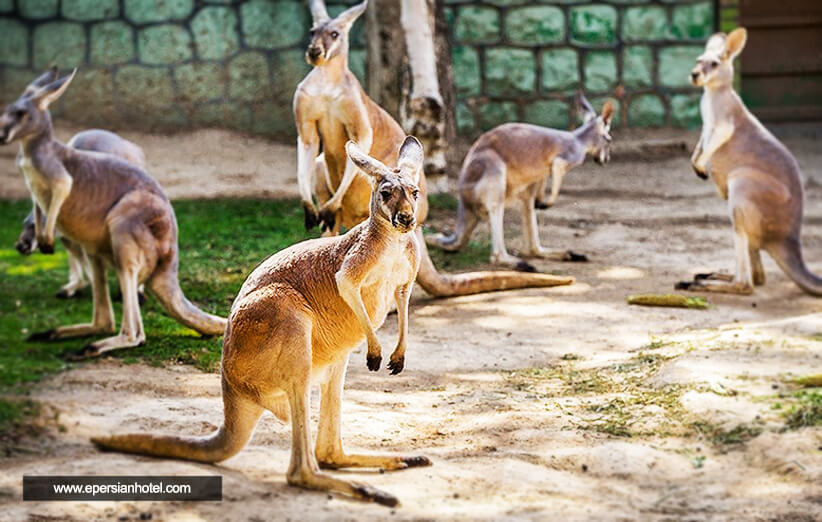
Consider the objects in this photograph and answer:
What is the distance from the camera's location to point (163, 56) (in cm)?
1105

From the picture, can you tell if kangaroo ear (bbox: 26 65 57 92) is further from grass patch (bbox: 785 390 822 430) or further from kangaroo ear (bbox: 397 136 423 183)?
grass patch (bbox: 785 390 822 430)

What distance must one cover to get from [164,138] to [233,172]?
112cm

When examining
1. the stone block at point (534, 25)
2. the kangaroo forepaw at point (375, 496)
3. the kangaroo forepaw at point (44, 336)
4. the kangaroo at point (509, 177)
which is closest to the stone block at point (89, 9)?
the stone block at point (534, 25)

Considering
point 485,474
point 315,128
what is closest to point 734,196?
point 315,128

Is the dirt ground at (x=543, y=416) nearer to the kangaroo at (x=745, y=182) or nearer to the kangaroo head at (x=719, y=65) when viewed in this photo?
the kangaroo at (x=745, y=182)

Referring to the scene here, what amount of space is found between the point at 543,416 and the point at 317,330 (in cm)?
115

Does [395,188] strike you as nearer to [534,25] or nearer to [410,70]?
[410,70]


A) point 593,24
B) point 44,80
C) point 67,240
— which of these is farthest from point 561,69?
point 44,80

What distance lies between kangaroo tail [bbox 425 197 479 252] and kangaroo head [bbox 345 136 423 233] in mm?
3744

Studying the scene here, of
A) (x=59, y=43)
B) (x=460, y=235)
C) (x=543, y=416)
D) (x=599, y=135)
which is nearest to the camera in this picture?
(x=543, y=416)

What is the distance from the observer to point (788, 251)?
664 cm

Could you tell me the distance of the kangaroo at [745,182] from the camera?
657 centimetres

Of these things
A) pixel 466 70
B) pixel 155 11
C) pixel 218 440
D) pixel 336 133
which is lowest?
pixel 218 440

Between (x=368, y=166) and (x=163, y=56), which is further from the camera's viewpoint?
(x=163, y=56)
